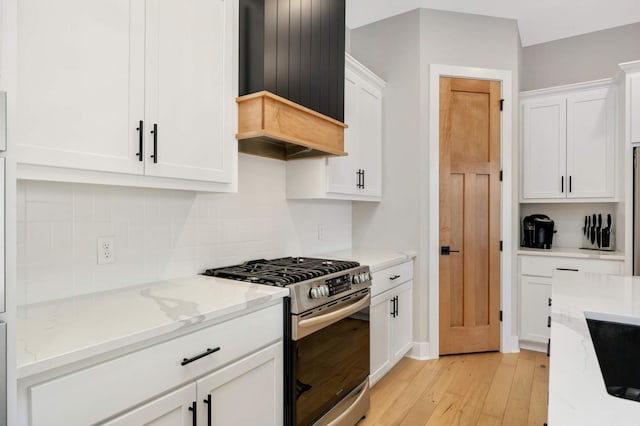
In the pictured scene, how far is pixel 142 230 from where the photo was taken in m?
1.78

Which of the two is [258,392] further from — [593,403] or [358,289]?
[593,403]

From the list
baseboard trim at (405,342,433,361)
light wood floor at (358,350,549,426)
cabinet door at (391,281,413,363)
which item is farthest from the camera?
baseboard trim at (405,342,433,361)

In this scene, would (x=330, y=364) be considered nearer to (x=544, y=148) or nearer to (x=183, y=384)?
(x=183, y=384)

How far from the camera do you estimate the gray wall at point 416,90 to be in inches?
127

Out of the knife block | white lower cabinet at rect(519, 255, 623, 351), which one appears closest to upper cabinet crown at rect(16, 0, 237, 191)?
white lower cabinet at rect(519, 255, 623, 351)

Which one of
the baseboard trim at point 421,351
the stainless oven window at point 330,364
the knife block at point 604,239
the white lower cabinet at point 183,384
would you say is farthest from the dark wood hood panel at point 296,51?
the knife block at point 604,239

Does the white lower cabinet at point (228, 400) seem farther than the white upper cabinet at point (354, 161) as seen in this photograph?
No

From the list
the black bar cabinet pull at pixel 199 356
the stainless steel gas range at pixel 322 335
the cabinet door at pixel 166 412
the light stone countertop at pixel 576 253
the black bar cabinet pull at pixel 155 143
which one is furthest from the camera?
the light stone countertop at pixel 576 253

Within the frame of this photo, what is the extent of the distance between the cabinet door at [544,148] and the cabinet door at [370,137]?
4.75 feet

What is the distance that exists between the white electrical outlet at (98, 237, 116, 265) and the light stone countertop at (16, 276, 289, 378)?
0.14m

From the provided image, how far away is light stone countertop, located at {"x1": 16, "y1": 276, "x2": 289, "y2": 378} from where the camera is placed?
0.96 meters

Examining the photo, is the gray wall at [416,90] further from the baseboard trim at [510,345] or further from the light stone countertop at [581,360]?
the light stone countertop at [581,360]

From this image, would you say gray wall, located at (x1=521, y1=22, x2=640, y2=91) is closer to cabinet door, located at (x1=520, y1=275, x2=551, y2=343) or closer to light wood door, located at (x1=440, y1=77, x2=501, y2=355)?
light wood door, located at (x1=440, y1=77, x2=501, y2=355)

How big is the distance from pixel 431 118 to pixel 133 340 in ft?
9.42
